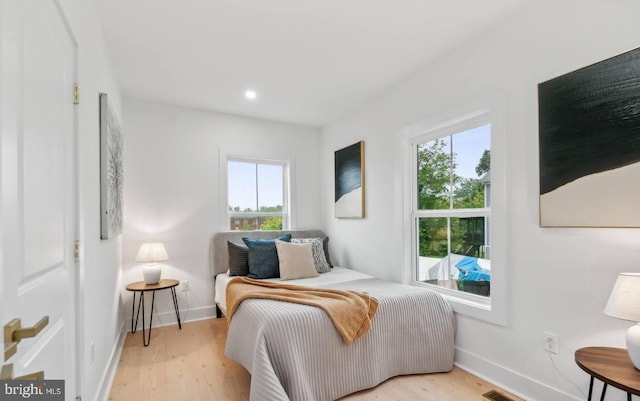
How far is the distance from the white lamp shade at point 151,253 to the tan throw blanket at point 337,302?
1.12 meters

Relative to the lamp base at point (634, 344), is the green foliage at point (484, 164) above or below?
above

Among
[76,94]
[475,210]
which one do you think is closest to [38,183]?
[76,94]

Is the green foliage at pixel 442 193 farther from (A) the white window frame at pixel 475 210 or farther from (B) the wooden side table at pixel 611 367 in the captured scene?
(B) the wooden side table at pixel 611 367

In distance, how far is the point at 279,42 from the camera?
2.49 metres

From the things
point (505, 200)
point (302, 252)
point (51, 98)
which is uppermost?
point (51, 98)

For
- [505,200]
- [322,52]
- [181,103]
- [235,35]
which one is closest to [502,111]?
[505,200]

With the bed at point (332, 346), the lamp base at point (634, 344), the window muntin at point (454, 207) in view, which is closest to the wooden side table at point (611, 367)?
the lamp base at point (634, 344)

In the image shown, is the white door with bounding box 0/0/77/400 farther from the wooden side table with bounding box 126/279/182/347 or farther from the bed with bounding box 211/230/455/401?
the wooden side table with bounding box 126/279/182/347

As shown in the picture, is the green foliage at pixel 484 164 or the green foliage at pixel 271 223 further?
the green foliage at pixel 271 223

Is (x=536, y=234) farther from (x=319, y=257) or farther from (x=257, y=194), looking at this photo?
(x=257, y=194)

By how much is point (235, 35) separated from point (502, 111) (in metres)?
1.99

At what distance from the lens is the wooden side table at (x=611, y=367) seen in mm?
1356

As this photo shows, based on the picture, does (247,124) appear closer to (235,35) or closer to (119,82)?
(119,82)

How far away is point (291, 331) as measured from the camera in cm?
203
